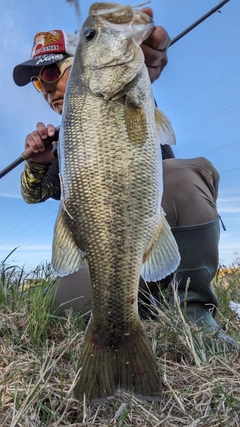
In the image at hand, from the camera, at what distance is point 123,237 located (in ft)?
6.26

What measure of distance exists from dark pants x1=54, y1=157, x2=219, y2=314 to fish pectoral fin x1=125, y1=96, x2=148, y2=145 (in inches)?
53.1

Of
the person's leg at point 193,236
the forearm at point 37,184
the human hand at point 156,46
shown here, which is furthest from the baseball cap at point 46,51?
the person's leg at point 193,236

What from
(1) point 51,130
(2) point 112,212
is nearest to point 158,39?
(1) point 51,130

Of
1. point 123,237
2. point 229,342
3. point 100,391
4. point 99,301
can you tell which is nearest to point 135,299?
point 99,301

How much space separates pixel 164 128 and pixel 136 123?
0.88ft

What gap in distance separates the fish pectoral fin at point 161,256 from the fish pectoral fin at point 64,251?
31cm

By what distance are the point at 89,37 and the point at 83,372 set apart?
5.27 ft

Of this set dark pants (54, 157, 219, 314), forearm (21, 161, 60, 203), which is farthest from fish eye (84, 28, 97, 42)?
forearm (21, 161, 60, 203)

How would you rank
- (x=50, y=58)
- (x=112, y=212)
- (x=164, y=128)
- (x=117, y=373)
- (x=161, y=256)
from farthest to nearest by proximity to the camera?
1. (x=50, y=58)
2. (x=164, y=128)
3. (x=161, y=256)
4. (x=112, y=212)
5. (x=117, y=373)

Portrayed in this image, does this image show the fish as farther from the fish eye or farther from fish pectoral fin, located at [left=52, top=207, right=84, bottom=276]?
the fish eye

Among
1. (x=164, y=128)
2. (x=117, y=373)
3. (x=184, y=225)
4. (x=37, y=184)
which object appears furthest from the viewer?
(x=37, y=184)

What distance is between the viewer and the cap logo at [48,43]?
434cm

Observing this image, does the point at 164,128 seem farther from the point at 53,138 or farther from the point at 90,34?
the point at 53,138

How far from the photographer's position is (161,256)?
201 cm
